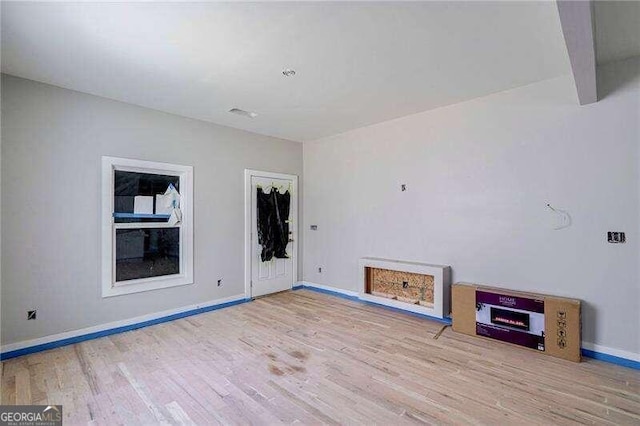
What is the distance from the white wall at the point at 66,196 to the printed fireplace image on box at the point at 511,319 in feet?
12.0

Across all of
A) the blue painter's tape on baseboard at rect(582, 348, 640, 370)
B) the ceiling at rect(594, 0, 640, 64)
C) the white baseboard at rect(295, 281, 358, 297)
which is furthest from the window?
the blue painter's tape on baseboard at rect(582, 348, 640, 370)

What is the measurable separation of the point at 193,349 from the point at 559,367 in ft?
11.4

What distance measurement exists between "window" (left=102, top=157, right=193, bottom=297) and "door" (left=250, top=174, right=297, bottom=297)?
1.05 m

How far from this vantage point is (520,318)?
3.06 meters

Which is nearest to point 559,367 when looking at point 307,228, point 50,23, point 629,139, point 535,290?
point 535,290

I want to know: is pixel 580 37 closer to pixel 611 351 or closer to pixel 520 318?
pixel 520 318

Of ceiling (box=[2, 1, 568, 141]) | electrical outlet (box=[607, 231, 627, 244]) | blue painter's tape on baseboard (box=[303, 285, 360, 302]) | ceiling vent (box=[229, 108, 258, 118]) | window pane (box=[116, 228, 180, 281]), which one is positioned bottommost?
blue painter's tape on baseboard (box=[303, 285, 360, 302])

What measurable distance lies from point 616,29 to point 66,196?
17.2 feet

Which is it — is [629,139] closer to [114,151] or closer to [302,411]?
[302,411]

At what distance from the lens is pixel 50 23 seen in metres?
2.13

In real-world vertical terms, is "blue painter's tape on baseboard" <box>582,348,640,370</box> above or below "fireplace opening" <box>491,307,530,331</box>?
below

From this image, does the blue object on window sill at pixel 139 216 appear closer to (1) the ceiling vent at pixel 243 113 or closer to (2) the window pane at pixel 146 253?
(2) the window pane at pixel 146 253

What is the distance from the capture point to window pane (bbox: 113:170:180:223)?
11.8ft

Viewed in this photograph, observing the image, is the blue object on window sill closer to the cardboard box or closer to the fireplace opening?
the cardboard box
